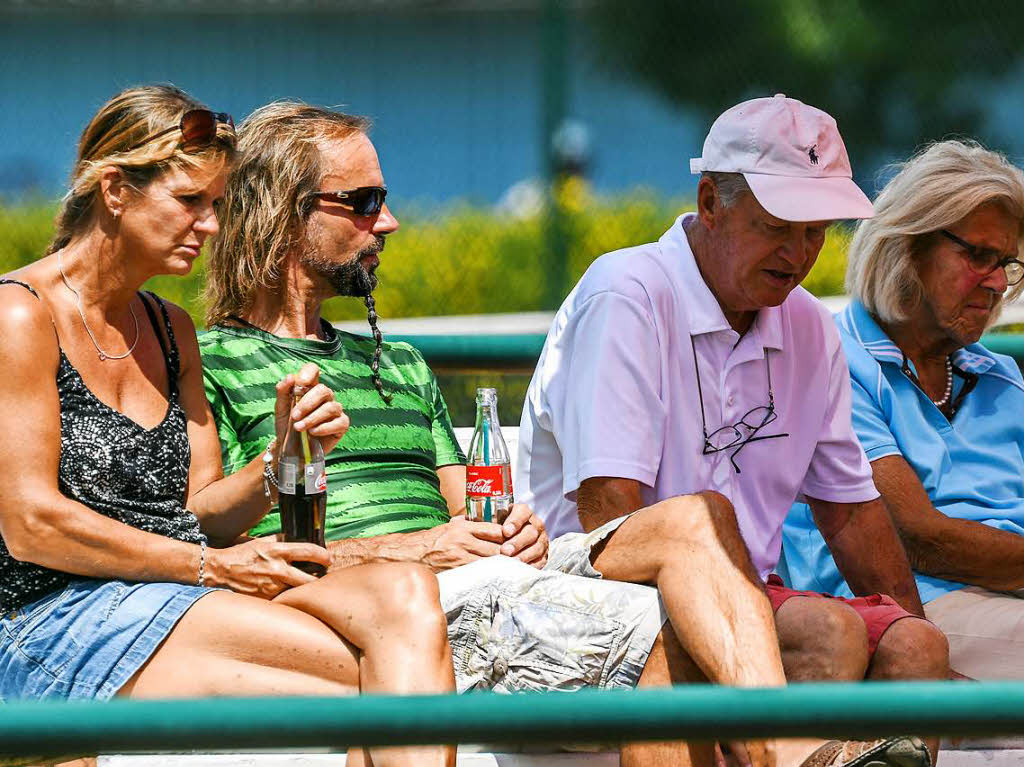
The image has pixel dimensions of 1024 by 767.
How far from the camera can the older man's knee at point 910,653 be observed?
2607 millimetres

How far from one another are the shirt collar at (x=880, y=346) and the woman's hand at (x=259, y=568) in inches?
54.5

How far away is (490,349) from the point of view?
3.94m

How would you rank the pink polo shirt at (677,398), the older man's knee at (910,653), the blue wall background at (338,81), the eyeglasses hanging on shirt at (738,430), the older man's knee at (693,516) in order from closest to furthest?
the older man's knee at (693,516) → the older man's knee at (910,653) → the pink polo shirt at (677,398) → the eyeglasses hanging on shirt at (738,430) → the blue wall background at (338,81)

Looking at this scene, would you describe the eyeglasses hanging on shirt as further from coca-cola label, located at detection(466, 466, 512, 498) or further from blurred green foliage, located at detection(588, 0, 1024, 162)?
blurred green foliage, located at detection(588, 0, 1024, 162)

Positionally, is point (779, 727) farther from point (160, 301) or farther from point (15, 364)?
point (160, 301)

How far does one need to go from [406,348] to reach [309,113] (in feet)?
1.85

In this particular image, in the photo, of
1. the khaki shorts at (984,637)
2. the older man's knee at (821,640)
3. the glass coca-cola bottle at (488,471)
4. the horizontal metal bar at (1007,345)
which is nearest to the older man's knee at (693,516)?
the older man's knee at (821,640)

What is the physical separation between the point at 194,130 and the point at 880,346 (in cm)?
156

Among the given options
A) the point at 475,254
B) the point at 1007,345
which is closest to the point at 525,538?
the point at 1007,345

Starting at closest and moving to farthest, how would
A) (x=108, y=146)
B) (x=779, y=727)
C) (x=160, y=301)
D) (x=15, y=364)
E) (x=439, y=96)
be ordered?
(x=779, y=727), (x=15, y=364), (x=108, y=146), (x=160, y=301), (x=439, y=96)

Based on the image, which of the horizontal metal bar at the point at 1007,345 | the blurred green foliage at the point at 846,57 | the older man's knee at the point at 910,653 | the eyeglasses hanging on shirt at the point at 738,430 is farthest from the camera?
the blurred green foliage at the point at 846,57

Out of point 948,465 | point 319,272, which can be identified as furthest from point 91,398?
point 948,465

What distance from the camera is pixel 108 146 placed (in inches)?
104

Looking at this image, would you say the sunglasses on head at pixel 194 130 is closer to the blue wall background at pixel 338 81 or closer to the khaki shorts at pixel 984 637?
the khaki shorts at pixel 984 637
